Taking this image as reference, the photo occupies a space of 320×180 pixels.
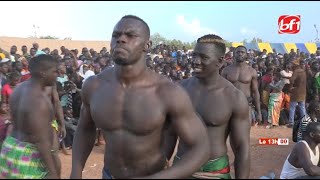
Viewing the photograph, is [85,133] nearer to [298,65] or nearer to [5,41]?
[298,65]

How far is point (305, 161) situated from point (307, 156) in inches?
2.6

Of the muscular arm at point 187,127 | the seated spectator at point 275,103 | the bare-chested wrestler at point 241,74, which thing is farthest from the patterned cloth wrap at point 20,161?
the seated spectator at point 275,103

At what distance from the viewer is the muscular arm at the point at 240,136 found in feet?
11.1

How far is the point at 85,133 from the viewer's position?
291 cm

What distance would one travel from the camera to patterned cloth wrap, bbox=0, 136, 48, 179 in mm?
3779

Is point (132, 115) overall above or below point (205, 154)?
above

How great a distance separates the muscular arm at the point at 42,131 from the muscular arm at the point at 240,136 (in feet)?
5.01

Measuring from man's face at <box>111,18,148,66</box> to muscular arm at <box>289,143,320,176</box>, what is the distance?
286 cm

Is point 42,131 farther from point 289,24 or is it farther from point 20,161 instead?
point 289,24

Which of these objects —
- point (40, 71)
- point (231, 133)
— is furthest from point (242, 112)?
point (40, 71)

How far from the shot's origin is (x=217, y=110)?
353 centimetres

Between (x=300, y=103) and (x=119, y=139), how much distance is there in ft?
30.0

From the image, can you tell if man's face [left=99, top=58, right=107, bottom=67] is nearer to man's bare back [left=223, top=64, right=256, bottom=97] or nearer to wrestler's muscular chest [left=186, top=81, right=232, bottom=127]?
man's bare back [left=223, top=64, right=256, bottom=97]

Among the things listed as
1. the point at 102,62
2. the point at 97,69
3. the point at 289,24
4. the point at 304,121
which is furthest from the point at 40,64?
the point at 289,24
